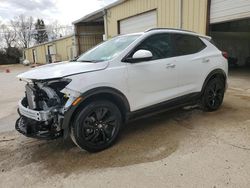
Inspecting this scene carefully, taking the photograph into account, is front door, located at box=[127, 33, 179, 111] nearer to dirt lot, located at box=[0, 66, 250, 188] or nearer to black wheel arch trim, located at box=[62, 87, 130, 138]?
black wheel arch trim, located at box=[62, 87, 130, 138]

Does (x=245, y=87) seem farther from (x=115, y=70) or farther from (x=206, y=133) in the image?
(x=115, y=70)

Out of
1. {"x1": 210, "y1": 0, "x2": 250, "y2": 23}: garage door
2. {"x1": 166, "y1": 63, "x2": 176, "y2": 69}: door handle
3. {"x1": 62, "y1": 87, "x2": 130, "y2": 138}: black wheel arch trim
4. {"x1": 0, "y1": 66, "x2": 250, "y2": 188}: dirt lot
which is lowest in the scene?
{"x1": 0, "y1": 66, "x2": 250, "y2": 188}: dirt lot

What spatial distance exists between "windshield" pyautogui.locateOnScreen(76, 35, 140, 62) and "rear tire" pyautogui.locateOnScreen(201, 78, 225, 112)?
1934 mm

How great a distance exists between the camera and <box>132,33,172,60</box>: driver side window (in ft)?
11.4

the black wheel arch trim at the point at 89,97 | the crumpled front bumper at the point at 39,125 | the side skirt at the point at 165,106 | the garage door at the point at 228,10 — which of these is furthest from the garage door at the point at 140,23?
the crumpled front bumper at the point at 39,125

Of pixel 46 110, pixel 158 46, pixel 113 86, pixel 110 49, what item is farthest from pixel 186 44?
pixel 46 110

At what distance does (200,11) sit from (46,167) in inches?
323

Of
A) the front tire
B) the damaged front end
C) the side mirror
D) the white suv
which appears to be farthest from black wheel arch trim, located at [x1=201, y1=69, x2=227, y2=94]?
the damaged front end

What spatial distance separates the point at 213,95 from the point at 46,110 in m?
3.39

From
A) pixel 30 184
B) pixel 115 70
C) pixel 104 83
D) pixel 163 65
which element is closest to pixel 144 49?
pixel 163 65

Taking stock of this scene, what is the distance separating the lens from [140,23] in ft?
38.0

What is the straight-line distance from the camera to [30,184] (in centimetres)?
244

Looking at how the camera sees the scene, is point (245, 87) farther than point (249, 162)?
Yes

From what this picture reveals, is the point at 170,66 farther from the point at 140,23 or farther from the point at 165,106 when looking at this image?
the point at 140,23
